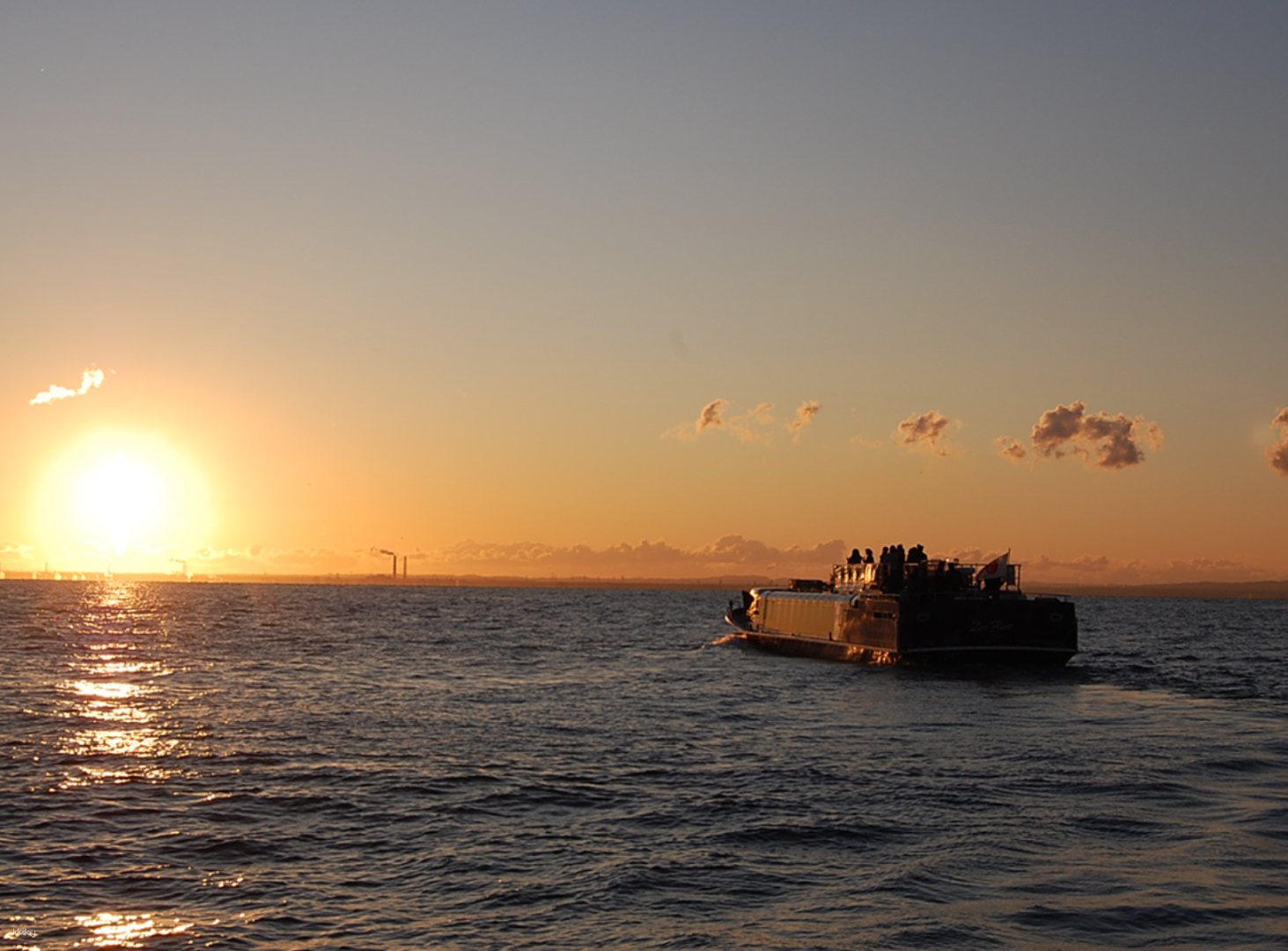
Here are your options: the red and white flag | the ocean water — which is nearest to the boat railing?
the red and white flag

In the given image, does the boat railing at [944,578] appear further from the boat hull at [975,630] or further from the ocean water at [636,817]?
the ocean water at [636,817]

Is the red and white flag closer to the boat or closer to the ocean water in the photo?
the boat

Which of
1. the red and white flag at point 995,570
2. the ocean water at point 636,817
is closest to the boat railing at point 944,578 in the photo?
the red and white flag at point 995,570

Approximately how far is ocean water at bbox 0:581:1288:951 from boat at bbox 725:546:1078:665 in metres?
11.3

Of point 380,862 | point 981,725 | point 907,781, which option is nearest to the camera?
point 380,862

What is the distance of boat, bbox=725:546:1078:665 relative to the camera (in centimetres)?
6831

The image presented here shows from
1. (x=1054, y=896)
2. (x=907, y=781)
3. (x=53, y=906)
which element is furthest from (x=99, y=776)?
(x=1054, y=896)

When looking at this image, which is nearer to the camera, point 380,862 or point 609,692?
point 380,862

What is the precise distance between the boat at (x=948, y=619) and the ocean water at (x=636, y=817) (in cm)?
1132

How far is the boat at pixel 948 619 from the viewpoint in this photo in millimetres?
68312

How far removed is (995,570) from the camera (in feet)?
231

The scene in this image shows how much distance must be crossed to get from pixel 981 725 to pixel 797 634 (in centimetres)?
4719

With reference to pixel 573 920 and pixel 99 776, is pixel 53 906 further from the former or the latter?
pixel 99 776

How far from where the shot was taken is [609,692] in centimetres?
5422
